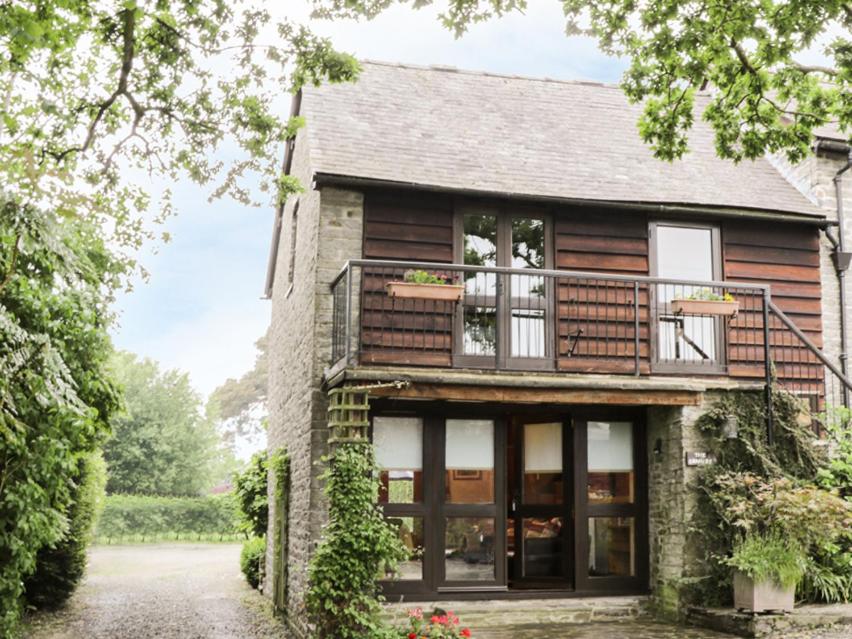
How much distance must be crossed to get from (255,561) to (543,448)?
7.75 metres

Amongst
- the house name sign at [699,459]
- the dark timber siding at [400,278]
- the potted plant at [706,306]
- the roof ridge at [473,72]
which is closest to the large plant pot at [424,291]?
the dark timber siding at [400,278]

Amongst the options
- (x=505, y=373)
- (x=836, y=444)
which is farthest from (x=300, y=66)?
(x=836, y=444)

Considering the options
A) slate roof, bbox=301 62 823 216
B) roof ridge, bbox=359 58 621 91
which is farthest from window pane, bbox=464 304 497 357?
roof ridge, bbox=359 58 621 91

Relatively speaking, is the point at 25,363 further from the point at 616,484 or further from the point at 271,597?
the point at 271,597

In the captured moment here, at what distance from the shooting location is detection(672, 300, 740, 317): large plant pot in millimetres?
11914

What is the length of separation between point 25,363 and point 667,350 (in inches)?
335

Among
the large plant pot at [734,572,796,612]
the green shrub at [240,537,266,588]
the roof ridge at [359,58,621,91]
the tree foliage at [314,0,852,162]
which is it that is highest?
the roof ridge at [359,58,621,91]

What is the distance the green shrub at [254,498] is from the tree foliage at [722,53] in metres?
9.72

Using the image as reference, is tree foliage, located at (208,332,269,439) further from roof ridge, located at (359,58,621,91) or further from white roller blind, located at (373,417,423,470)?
white roller blind, located at (373,417,423,470)

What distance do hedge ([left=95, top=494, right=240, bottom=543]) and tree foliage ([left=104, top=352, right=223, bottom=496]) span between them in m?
4.98

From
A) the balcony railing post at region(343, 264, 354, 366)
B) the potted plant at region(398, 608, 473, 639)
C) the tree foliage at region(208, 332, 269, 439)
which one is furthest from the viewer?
the tree foliage at region(208, 332, 269, 439)

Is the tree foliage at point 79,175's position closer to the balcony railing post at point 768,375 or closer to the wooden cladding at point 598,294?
the wooden cladding at point 598,294

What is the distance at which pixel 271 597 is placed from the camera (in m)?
15.2

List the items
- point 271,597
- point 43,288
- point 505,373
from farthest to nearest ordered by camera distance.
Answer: point 271,597
point 505,373
point 43,288
